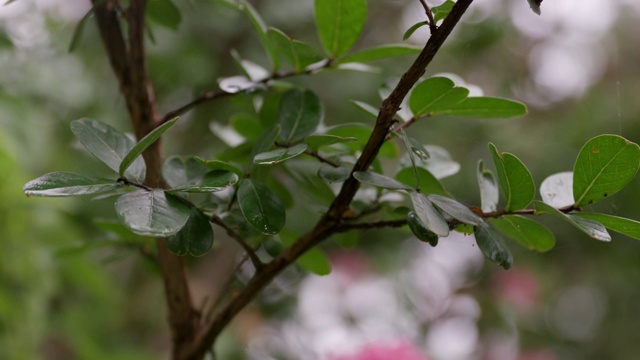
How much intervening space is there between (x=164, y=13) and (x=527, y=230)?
0.28 meters

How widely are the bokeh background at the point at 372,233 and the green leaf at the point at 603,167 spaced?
447 mm

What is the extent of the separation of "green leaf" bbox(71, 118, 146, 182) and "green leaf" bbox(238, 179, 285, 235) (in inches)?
2.1

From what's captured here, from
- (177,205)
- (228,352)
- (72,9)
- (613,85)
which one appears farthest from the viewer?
(613,85)

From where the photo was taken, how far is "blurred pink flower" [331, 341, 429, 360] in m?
0.74

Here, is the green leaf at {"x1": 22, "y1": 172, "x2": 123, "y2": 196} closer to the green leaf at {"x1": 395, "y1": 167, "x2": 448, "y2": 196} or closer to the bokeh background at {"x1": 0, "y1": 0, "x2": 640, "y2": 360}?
the green leaf at {"x1": 395, "y1": 167, "x2": 448, "y2": 196}

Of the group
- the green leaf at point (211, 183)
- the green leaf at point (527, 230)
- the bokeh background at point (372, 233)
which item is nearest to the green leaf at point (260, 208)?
the green leaf at point (211, 183)

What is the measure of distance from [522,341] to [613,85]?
487 mm

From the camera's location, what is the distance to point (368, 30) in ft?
3.88

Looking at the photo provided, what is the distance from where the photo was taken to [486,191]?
0.37 metres

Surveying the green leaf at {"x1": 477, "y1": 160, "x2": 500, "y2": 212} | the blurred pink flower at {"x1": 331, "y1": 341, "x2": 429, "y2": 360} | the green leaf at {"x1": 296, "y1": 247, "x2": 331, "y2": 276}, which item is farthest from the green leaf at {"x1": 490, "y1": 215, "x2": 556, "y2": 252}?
the blurred pink flower at {"x1": 331, "y1": 341, "x2": 429, "y2": 360}

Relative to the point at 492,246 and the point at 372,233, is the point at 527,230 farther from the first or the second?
the point at 372,233

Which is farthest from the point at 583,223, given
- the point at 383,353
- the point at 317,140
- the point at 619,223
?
the point at 383,353

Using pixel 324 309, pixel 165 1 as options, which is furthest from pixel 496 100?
pixel 324 309

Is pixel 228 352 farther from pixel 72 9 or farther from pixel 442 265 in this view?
pixel 72 9
